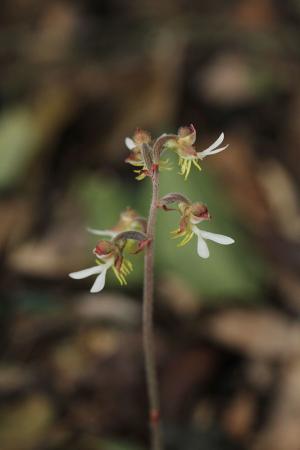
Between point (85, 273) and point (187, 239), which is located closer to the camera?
point (85, 273)

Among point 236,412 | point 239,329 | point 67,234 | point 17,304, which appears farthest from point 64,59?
point 236,412

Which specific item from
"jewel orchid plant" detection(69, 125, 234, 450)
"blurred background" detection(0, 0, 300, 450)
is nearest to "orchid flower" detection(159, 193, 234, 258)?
"jewel orchid plant" detection(69, 125, 234, 450)

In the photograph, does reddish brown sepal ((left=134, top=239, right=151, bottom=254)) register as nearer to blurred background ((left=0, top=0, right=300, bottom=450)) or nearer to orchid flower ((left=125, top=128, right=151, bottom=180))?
orchid flower ((left=125, top=128, right=151, bottom=180))

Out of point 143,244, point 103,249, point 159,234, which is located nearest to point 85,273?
point 103,249

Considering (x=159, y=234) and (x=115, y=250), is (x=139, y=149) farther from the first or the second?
(x=159, y=234)

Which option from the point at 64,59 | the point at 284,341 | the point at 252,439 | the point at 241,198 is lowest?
the point at 252,439

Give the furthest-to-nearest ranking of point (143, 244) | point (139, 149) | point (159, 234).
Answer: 1. point (159, 234)
2. point (139, 149)
3. point (143, 244)

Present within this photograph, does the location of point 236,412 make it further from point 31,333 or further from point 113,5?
point 113,5

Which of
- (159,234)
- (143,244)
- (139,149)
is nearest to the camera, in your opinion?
→ (143,244)

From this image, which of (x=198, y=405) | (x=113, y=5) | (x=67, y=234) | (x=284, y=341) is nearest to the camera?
(x=198, y=405)
